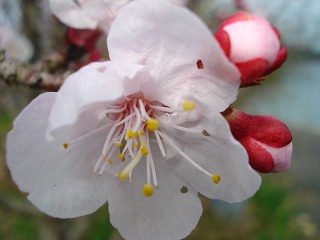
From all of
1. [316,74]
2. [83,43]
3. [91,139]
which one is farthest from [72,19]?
[316,74]

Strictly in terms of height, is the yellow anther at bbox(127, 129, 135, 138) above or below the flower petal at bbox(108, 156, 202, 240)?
above

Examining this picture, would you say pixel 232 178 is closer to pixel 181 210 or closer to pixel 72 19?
pixel 181 210

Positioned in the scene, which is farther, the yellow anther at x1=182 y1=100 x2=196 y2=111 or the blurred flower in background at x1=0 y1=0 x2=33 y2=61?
the blurred flower in background at x1=0 y1=0 x2=33 y2=61

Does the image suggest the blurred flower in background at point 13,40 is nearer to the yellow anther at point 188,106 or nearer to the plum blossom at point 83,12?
the plum blossom at point 83,12

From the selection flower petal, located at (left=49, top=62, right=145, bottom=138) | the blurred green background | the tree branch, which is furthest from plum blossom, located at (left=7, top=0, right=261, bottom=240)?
the blurred green background

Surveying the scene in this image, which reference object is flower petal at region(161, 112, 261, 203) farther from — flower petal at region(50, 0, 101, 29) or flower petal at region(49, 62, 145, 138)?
flower petal at region(50, 0, 101, 29)
